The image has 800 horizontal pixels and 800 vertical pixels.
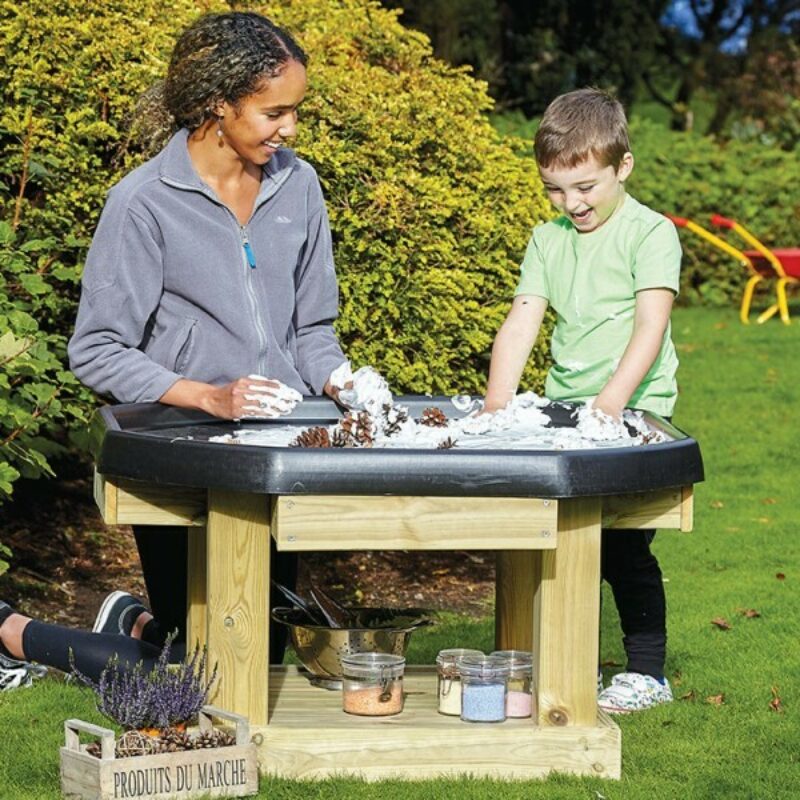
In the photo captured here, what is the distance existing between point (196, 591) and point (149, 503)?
0.51 metres

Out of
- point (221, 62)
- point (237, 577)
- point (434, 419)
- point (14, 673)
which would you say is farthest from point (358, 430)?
point (14, 673)

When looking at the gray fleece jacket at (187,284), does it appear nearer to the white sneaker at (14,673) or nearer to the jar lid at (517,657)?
the jar lid at (517,657)

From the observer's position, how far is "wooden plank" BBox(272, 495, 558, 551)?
3.50 meters

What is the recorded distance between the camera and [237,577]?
3656 mm

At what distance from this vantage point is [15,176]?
5.86 metres

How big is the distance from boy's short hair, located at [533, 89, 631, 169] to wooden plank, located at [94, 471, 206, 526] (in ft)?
4.13

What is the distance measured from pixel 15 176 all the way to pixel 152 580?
2007mm

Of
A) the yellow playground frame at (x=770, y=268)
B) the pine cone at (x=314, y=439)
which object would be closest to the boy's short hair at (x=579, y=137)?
the pine cone at (x=314, y=439)

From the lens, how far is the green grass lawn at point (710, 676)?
12.7 ft

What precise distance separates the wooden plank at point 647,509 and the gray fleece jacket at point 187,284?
38.4 inches

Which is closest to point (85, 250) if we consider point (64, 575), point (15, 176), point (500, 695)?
point (15, 176)

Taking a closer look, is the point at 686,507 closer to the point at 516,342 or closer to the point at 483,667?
the point at 483,667

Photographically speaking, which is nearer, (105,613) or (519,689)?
(519,689)

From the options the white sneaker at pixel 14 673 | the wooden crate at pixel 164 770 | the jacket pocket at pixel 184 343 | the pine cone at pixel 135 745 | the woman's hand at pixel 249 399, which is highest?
the jacket pocket at pixel 184 343
